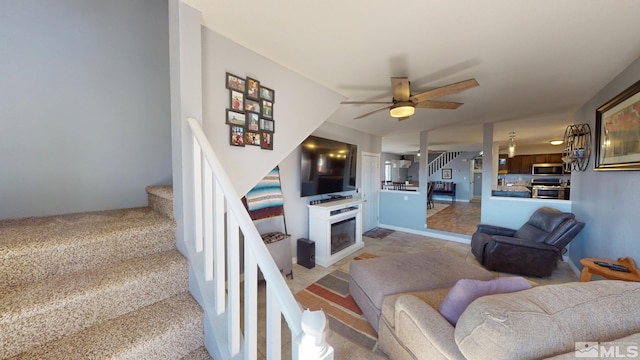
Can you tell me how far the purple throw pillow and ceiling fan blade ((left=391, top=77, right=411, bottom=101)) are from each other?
5.55ft

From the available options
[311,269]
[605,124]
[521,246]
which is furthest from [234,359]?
[605,124]

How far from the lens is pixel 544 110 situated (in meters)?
3.37

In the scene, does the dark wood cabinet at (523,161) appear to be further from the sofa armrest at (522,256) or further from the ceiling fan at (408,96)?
the ceiling fan at (408,96)

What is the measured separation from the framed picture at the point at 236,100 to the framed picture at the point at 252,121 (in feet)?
0.24

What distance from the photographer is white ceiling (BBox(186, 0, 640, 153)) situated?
52.5 inches

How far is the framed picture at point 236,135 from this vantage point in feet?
5.32

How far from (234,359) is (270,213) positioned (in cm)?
196

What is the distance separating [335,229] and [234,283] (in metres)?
2.70

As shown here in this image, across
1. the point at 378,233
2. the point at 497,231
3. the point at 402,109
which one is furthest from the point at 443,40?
the point at 378,233

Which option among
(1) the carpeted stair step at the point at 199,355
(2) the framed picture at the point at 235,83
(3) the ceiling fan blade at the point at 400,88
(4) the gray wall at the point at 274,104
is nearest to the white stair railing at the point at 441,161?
(3) the ceiling fan blade at the point at 400,88

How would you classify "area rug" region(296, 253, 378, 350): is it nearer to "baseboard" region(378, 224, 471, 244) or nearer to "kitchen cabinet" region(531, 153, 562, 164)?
"baseboard" region(378, 224, 471, 244)

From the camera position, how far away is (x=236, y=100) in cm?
164

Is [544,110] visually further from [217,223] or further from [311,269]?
[217,223]

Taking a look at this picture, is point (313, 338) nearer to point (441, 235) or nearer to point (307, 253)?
point (307, 253)
